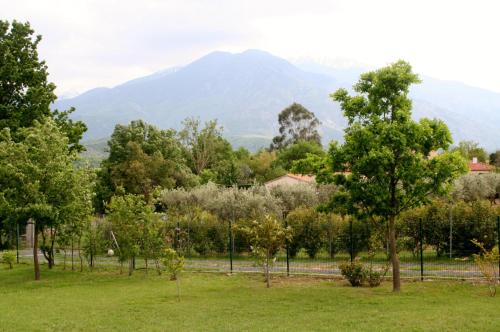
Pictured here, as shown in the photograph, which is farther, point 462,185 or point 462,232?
point 462,185

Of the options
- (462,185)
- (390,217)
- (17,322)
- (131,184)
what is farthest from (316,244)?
(131,184)

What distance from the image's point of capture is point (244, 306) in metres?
15.7

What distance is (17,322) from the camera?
14.1 meters

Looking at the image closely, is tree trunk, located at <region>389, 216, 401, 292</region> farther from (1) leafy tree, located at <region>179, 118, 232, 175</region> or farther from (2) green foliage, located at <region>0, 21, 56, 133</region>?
(1) leafy tree, located at <region>179, 118, 232, 175</region>

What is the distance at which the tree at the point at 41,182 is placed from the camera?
22125mm

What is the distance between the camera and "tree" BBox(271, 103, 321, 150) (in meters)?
102

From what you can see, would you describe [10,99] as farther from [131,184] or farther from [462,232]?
[462,232]

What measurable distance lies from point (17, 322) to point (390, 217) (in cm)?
1149

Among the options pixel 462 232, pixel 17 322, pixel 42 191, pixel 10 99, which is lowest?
pixel 17 322

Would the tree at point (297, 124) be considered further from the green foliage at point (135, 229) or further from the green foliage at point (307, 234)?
the green foliage at point (135, 229)

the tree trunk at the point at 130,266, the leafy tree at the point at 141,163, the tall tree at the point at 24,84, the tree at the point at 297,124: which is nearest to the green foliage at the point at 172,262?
the tree trunk at the point at 130,266

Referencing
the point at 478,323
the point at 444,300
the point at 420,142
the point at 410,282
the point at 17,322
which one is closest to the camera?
the point at 478,323

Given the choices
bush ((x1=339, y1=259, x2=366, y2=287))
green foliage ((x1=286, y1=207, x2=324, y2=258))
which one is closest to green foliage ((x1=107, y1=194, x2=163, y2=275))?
green foliage ((x1=286, y1=207, x2=324, y2=258))

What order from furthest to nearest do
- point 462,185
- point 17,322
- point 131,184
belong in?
point 131,184, point 462,185, point 17,322
